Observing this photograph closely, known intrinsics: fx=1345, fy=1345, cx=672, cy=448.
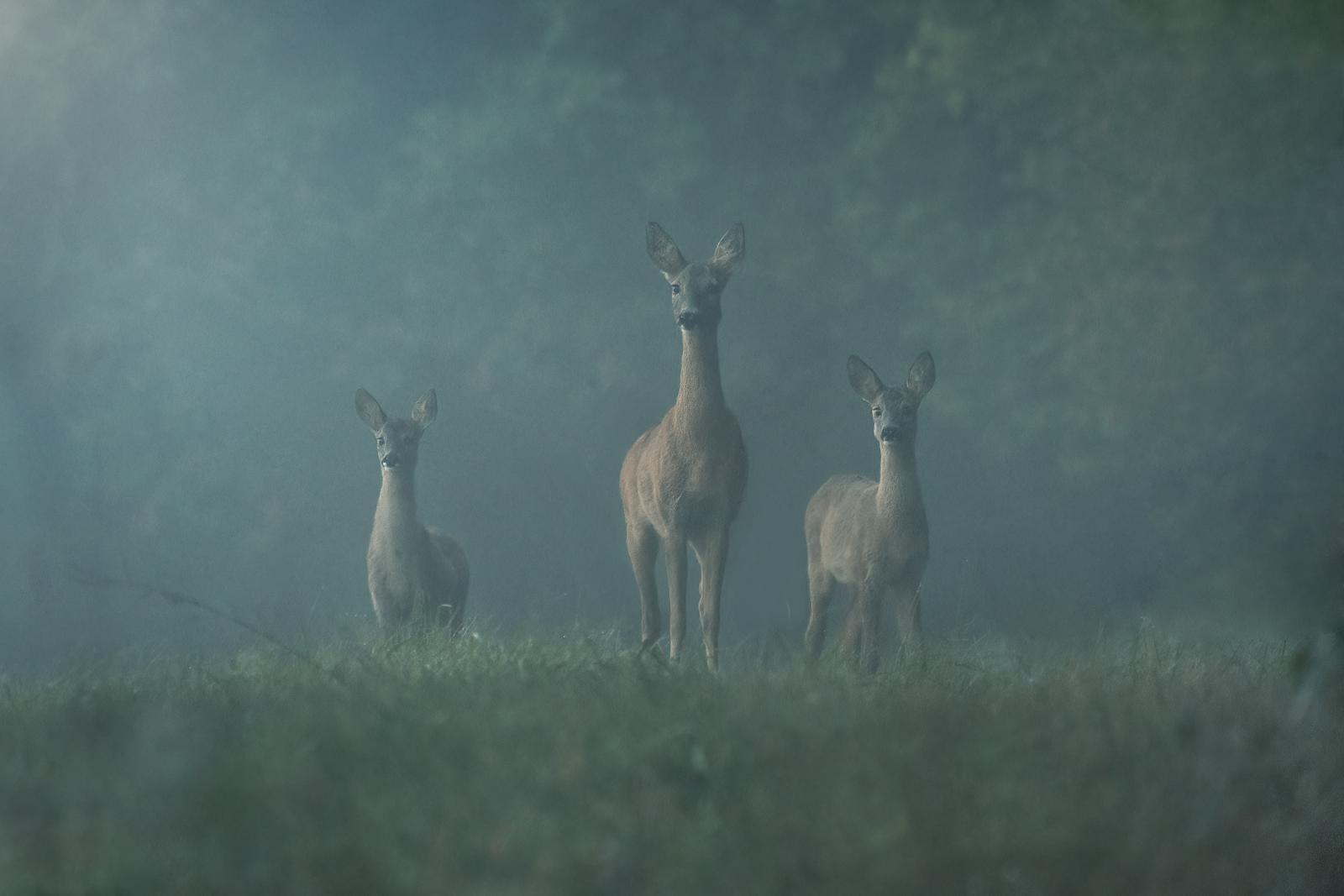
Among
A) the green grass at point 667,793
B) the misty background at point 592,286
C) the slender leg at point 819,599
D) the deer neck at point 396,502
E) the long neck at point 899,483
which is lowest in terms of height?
the green grass at point 667,793

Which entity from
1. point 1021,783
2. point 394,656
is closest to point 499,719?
point 1021,783

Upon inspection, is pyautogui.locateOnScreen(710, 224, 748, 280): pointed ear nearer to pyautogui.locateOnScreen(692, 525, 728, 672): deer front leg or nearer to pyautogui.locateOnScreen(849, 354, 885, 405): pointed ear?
pyautogui.locateOnScreen(849, 354, 885, 405): pointed ear

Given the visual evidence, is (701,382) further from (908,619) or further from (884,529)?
(908,619)

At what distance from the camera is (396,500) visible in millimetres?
6504

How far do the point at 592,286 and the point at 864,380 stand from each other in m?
3.90

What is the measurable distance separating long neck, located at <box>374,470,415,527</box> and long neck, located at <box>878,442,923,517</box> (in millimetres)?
2282

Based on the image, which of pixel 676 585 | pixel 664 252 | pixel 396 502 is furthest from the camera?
pixel 396 502

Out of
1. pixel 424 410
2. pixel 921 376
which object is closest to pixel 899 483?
pixel 921 376

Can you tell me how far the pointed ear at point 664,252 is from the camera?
5926mm

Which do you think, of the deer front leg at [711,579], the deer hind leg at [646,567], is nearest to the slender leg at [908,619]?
the deer front leg at [711,579]

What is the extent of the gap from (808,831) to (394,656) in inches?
94.5

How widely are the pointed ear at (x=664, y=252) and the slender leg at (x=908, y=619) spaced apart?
1.71m

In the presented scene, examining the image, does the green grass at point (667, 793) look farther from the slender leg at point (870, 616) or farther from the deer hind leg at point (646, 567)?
the deer hind leg at point (646, 567)

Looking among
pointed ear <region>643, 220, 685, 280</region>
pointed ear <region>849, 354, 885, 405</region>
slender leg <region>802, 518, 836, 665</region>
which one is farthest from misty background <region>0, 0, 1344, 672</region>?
pointed ear <region>643, 220, 685, 280</region>
